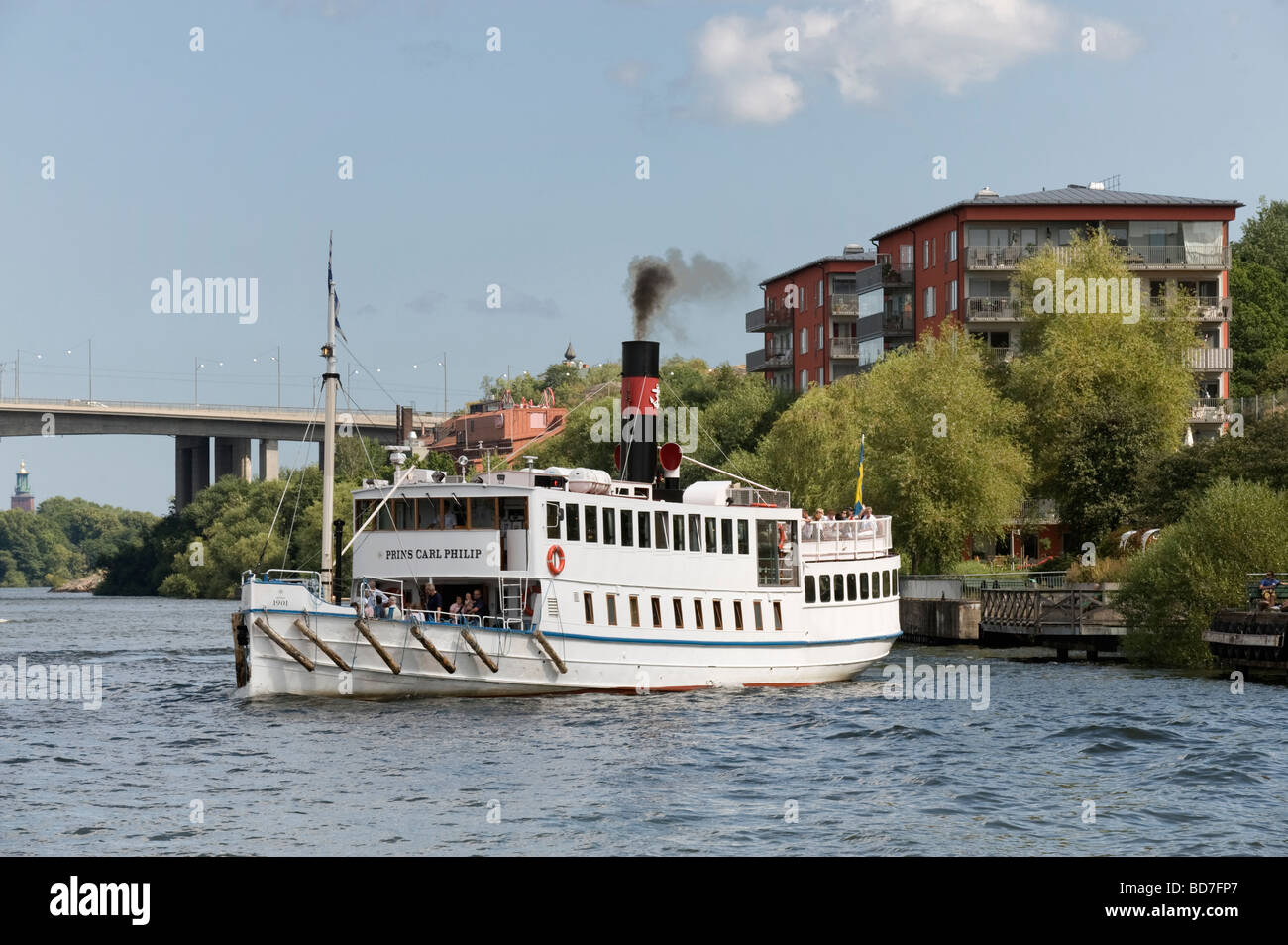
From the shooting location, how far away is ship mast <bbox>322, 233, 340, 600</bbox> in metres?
40.5

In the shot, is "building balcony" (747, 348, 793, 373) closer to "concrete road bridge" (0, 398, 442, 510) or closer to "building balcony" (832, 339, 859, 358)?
"building balcony" (832, 339, 859, 358)

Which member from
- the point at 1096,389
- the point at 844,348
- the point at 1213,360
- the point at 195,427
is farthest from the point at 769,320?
the point at 195,427

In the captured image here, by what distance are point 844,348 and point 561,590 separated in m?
77.3

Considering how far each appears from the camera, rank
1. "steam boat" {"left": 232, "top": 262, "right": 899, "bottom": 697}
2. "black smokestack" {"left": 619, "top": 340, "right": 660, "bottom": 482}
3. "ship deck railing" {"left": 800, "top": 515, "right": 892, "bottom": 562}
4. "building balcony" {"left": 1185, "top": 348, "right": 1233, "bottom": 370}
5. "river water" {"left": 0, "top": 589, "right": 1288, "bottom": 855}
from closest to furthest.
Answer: "river water" {"left": 0, "top": 589, "right": 1288, "bottom": 855} → "steam boat" {"left": 232, "top": 262, "right": 899, "bottom": 697} → "black smokestack" {"left": 619, "top": 340, "right": 660, "bottom": 482} → "ship deck railing" {"left": 800, "top": 515, "right": 892, "bottom": 562} → "building balcony" {"left": 1185, "top": 348, "right": 1233, "bottom": 370}

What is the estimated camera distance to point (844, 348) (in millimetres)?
115188

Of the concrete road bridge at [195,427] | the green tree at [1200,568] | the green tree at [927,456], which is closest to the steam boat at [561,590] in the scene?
the green tree at [1200,568]

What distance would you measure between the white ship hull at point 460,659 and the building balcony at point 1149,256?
54.9 meters

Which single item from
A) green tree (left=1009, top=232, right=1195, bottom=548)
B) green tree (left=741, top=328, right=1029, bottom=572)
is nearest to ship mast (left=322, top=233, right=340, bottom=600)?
green tree (left=741, top=328, right=1029, bottom=572)

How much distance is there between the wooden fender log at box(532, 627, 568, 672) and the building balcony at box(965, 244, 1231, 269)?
59622mm
